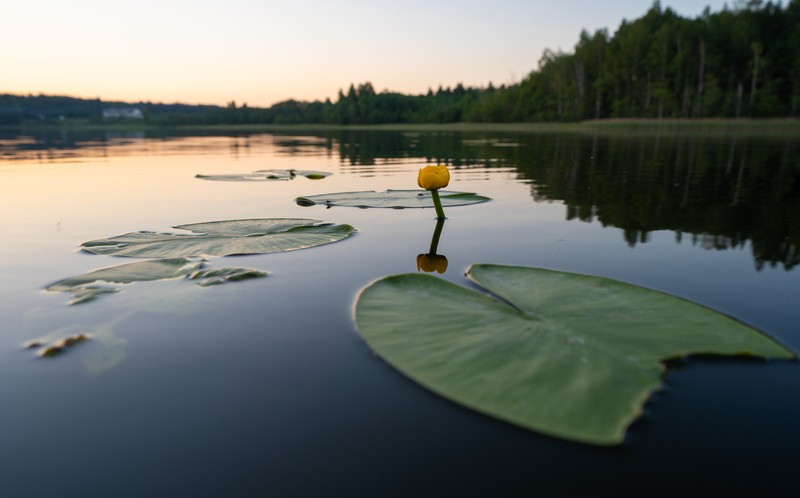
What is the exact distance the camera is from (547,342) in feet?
6.73

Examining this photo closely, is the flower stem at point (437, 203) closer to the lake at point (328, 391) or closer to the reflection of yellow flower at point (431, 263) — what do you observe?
the lake at point (328, 391)

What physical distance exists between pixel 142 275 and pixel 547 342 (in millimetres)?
2741

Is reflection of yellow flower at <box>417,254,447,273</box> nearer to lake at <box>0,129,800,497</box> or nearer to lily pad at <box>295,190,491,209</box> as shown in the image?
lake at <box>0,129,800,497</box>

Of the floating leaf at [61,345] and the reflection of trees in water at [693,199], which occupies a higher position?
the reflection of trees in water at [693,199]

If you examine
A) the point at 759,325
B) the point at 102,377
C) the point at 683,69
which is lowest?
the point at 102,377

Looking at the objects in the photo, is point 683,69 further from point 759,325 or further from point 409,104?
point 409,104

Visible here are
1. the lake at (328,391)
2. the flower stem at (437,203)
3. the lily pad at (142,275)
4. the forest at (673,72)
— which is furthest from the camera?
the forest at (673,72)

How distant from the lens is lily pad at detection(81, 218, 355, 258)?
153 inches

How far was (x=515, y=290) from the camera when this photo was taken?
8.98 ft

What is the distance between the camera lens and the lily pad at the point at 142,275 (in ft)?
9.96

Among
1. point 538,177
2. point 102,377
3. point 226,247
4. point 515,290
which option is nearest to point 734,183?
point 538,177

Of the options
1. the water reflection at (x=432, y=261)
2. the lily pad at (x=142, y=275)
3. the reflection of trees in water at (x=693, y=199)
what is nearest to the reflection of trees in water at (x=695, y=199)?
the reflection of trees in water at (x=693, y=199)

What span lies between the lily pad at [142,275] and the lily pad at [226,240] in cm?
29

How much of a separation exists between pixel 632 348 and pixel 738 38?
6732cm
